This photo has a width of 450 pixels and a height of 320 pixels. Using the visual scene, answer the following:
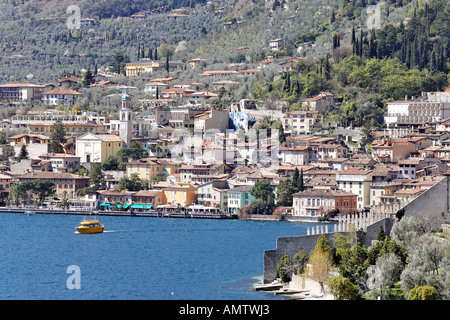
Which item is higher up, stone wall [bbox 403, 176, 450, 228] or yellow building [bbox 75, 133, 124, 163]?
yellow building [bbox 75, 133, 124, 163]

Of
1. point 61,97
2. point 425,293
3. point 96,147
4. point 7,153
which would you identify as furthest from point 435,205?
point 61,97

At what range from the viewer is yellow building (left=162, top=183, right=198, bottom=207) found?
5899cm

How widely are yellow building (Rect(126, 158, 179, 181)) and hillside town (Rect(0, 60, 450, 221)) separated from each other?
0.19 ft

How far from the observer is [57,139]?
71250 mm

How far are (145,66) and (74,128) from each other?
24.4m

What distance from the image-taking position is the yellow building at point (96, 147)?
69.0 metres

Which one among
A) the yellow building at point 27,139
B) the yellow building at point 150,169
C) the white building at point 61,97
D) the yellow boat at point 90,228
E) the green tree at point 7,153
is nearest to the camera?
the yellow boat at point 90,228

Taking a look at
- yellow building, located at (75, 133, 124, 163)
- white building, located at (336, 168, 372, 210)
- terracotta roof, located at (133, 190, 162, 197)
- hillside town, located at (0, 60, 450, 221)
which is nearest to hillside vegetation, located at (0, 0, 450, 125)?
hillside town, located at (0, 60, 450, 221)

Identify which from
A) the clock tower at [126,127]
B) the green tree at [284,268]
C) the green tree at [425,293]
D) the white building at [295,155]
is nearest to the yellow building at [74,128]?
the clock tower at [126,127]

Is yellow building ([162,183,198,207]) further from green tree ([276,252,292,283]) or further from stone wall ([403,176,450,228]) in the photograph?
stone wall ([403,176,450,228])

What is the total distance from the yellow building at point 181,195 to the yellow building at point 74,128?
15.9 meters

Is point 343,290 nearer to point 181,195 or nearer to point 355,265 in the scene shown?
point 355,265

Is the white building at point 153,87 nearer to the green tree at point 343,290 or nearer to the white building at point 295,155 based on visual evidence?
the white building at point 295,155
